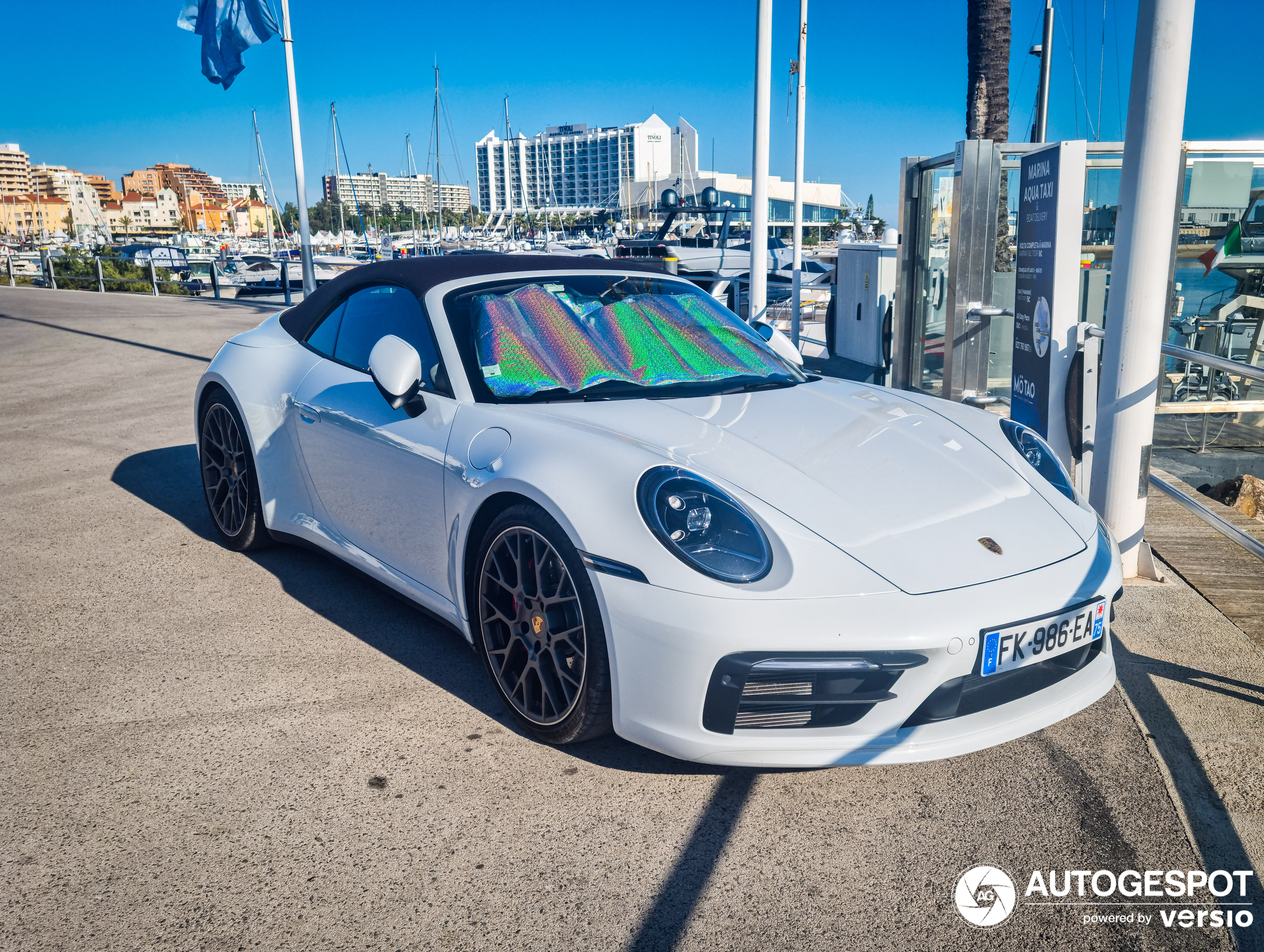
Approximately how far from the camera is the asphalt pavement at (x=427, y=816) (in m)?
2.15

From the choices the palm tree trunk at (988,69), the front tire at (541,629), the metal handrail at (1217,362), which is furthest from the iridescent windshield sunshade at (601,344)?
the palm tree trunk at (988,69)

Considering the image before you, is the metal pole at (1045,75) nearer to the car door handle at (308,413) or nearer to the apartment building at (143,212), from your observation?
the car door handle at (308,413)

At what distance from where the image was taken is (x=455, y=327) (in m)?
3.42

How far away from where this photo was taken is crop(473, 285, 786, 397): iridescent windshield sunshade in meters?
3.35

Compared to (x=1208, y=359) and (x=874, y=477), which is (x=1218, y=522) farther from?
(x=874, y=477)

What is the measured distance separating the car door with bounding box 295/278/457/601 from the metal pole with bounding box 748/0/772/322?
16.4 feet

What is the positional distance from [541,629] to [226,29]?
15.0m

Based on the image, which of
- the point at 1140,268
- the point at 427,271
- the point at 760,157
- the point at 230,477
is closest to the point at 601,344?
the point at 427,271

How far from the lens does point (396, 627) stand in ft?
12.6

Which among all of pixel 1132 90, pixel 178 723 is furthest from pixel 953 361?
pixel 178 723

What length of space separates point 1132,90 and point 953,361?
3.17 meters

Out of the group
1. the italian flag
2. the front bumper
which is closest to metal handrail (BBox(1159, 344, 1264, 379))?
the front bumper

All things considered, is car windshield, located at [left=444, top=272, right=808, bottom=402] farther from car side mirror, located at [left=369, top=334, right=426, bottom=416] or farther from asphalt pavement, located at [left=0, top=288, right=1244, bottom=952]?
asphalt pavement, located at [left=0, top=288, right=1244, bottom=952]

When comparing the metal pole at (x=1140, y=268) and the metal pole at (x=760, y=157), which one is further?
the metal pole at (x=760, y=157)
